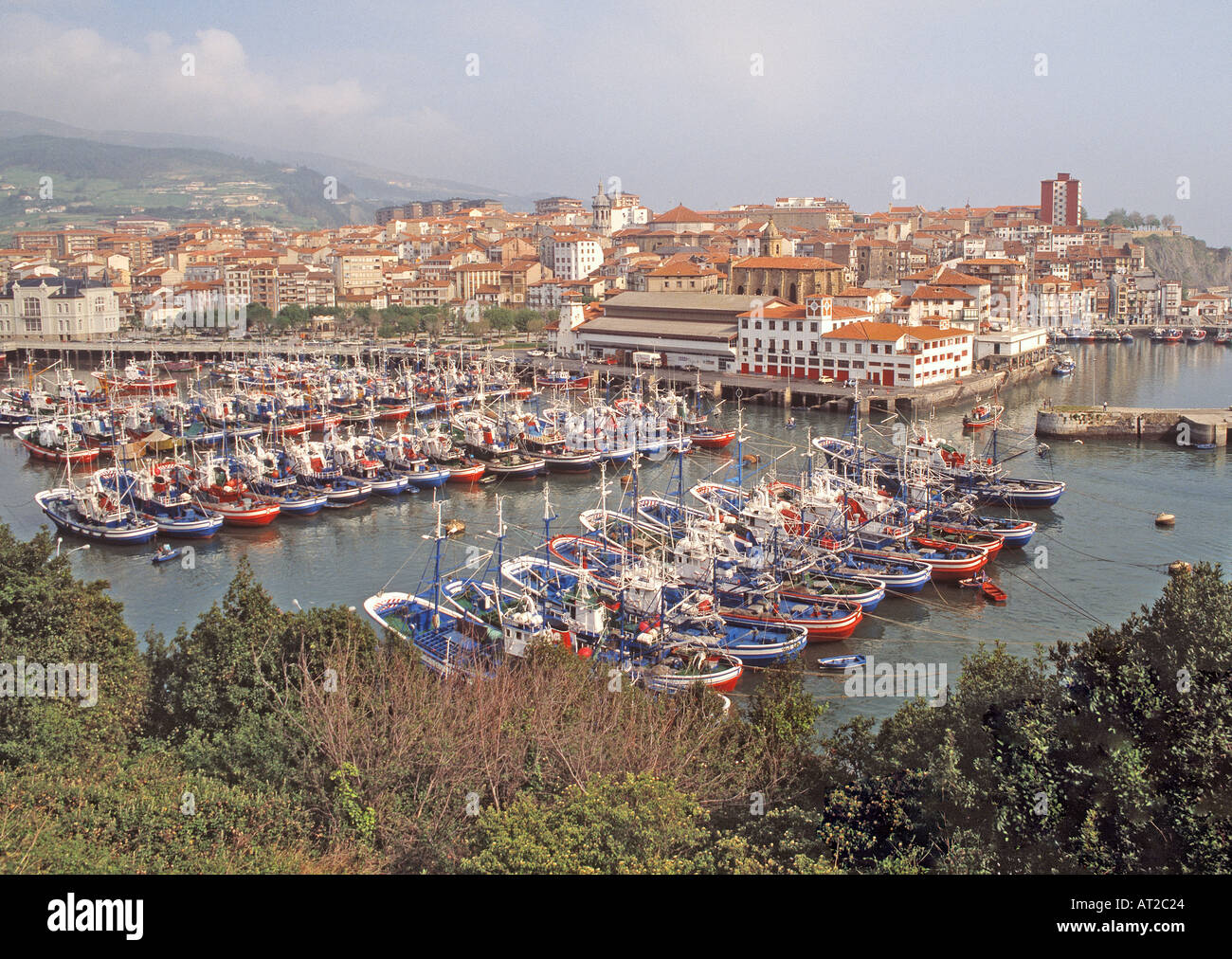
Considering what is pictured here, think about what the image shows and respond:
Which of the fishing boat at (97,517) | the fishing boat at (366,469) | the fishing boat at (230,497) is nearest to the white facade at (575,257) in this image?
the fishing boat at (366,469)

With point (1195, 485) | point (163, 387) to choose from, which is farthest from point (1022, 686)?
point (163, 387)

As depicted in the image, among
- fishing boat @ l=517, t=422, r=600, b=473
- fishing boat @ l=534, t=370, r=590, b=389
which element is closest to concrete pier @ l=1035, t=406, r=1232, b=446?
fishing boat @ l=517, t=422, r=600, b=473

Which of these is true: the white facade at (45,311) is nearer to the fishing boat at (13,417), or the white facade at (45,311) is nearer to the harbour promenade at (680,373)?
the harbour promenade at (680,373)

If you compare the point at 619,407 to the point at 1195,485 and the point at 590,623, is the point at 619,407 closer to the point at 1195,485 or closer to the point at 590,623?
the point at 1195,485

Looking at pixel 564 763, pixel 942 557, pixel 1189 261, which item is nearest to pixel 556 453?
pixel 942 557

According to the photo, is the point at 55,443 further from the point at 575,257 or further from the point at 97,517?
the point at 575,257

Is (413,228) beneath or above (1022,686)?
above
